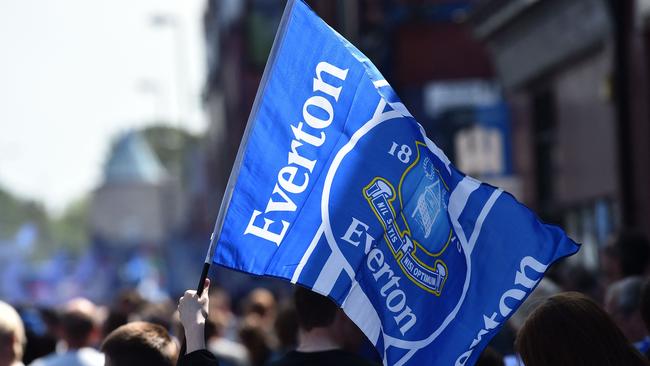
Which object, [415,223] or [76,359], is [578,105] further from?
[415,223]

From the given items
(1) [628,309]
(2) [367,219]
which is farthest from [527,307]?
(2) [367,219]

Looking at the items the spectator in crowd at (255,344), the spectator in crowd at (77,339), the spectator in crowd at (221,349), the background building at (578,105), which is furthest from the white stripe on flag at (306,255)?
the background building at (578,105)

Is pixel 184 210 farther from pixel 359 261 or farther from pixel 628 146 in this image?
pixel 359 261

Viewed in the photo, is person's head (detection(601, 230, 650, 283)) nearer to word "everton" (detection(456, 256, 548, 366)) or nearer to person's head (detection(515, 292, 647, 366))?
word "everton" (detection(456, 256, 548, 366))

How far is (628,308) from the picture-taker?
287 inches

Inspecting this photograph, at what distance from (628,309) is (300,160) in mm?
2146

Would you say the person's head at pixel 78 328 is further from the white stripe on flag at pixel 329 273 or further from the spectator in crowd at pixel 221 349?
the white stripe on flag at pixel 329 273

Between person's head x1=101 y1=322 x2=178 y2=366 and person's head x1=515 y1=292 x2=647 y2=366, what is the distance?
1641mm

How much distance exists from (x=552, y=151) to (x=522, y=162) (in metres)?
1.12

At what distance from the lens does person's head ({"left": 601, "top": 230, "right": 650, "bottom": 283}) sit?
933cm

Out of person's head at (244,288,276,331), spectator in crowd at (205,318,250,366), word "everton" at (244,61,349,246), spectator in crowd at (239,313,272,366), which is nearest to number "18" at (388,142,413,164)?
word "everton" at (244,61,349,246)

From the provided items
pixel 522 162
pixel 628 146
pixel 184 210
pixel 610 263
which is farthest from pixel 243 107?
pixel 184 210

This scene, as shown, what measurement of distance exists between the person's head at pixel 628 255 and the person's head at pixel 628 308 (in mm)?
1849

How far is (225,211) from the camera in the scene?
5.65 meters
